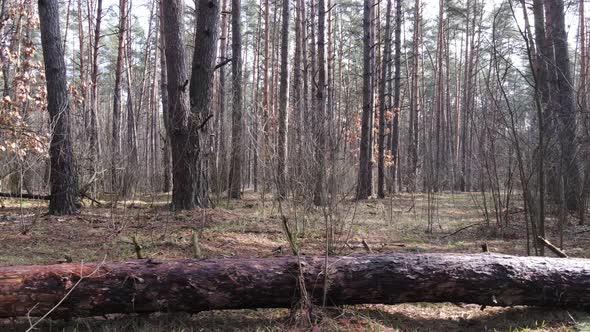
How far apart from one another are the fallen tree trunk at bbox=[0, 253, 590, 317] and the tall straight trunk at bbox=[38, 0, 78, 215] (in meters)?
4.53

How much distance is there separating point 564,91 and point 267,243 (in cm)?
708

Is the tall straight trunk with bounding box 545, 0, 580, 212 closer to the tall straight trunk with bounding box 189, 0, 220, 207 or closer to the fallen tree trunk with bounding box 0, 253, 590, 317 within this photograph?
the fallen tree trunk with bounding box 0, 253, 590, 317

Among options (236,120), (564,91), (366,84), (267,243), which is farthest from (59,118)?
(564,91)

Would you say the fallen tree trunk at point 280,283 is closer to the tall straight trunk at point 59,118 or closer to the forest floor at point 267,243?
the forest floor at point 267,243

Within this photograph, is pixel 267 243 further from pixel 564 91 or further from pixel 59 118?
pixel 564 91

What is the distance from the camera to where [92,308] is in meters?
2.89

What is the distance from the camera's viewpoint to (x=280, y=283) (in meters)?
3.13

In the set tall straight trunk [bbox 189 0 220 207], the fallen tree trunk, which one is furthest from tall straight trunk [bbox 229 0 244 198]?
the fallen tree trunk

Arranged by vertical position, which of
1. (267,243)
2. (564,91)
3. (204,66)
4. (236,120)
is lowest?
(267,243)

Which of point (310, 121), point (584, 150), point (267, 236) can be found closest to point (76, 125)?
point (267, 236)

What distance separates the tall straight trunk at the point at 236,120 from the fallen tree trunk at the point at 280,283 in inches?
209

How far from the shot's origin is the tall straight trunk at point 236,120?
9065 mm

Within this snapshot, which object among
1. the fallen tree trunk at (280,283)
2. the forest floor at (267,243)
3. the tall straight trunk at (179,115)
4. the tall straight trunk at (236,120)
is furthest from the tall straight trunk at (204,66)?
the fallen tree trunk at (280,283)

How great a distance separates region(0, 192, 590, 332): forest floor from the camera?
124 inches
